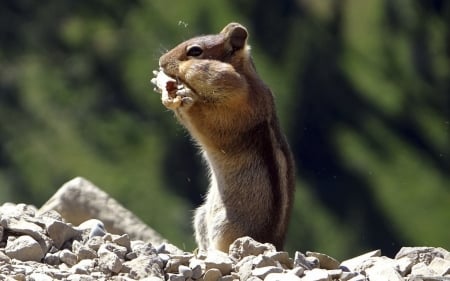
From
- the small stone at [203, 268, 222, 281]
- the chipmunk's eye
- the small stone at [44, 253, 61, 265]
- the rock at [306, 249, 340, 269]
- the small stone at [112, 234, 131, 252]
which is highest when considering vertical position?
the chipmunk's eye

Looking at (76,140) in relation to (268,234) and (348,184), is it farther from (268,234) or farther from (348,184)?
(268,234)

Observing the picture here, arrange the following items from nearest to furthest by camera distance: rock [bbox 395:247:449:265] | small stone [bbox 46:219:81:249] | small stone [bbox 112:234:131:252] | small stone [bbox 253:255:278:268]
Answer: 1. small stone [bbox 253:255:278:268]
2. small stone [bbox 112:234:131:252]
3. small stone [bbox 46:219:81:249]
4. rock [bbox 395:247:449:265]

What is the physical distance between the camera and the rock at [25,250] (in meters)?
6.73

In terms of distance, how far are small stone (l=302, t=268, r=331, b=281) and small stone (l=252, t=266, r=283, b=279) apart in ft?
0.50

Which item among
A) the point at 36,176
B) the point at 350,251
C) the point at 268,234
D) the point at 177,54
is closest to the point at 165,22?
the point at 36,176

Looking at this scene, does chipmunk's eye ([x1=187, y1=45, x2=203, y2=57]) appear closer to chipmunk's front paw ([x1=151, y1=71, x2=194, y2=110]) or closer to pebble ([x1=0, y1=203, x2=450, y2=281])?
chipmunk's front paw ([x1=151, y1=71, x2=194, y2=110])

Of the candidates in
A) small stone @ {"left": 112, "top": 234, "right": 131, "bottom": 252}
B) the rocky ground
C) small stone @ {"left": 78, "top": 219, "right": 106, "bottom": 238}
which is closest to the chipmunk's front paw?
small stone @ {"left": 78, "top": 219, "right": 106, "bottom": 238}

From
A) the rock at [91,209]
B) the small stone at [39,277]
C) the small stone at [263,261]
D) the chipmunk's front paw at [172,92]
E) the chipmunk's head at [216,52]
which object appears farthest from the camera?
the rock at [91,209]

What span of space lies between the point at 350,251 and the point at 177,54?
18.3ft

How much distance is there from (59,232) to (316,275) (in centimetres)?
155

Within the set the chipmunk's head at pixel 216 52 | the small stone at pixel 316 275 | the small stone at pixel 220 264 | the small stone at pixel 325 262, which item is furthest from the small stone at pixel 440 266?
the chipmunk's head at pixel 216 52

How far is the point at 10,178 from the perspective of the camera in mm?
15477

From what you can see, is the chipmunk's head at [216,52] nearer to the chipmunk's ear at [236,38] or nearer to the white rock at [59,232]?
the chipmunk's ear at [236,38]

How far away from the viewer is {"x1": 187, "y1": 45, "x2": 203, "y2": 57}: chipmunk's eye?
992cm
